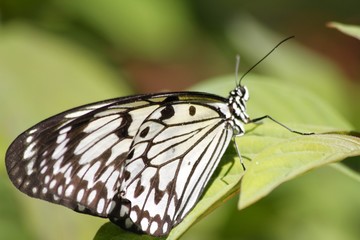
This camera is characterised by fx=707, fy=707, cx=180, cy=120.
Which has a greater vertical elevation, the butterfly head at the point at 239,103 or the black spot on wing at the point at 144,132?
the black spot on wing at the point at 144,132

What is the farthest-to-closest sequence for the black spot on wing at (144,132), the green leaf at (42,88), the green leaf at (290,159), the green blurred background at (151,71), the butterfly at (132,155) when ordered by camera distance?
the green blurred background at (151,71) → the green leaf at (42,88) → the black spot on wing at (144,132) → the butterfly at (132,155) → the green leaf at (290,159)

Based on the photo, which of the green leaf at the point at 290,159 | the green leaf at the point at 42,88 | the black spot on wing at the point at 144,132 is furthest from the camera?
the green leaf at the point at 42,88

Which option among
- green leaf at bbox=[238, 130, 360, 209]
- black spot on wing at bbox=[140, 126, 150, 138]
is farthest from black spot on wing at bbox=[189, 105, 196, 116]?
green leaf at bbox=[238, 130, 360, 209]

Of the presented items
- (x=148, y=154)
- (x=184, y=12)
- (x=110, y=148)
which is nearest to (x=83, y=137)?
(x=110, y=148)

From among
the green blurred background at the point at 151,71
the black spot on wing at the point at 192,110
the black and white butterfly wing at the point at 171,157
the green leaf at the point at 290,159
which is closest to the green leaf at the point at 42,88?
the green blurred background at the point at 151,71

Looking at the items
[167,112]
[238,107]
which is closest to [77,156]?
[167,112]

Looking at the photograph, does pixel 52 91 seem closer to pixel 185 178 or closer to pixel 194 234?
pixel 194 234

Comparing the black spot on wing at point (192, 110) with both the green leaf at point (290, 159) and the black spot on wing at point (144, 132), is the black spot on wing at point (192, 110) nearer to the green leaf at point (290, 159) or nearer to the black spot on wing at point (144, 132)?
the black spot on wing at point (144, 132)
